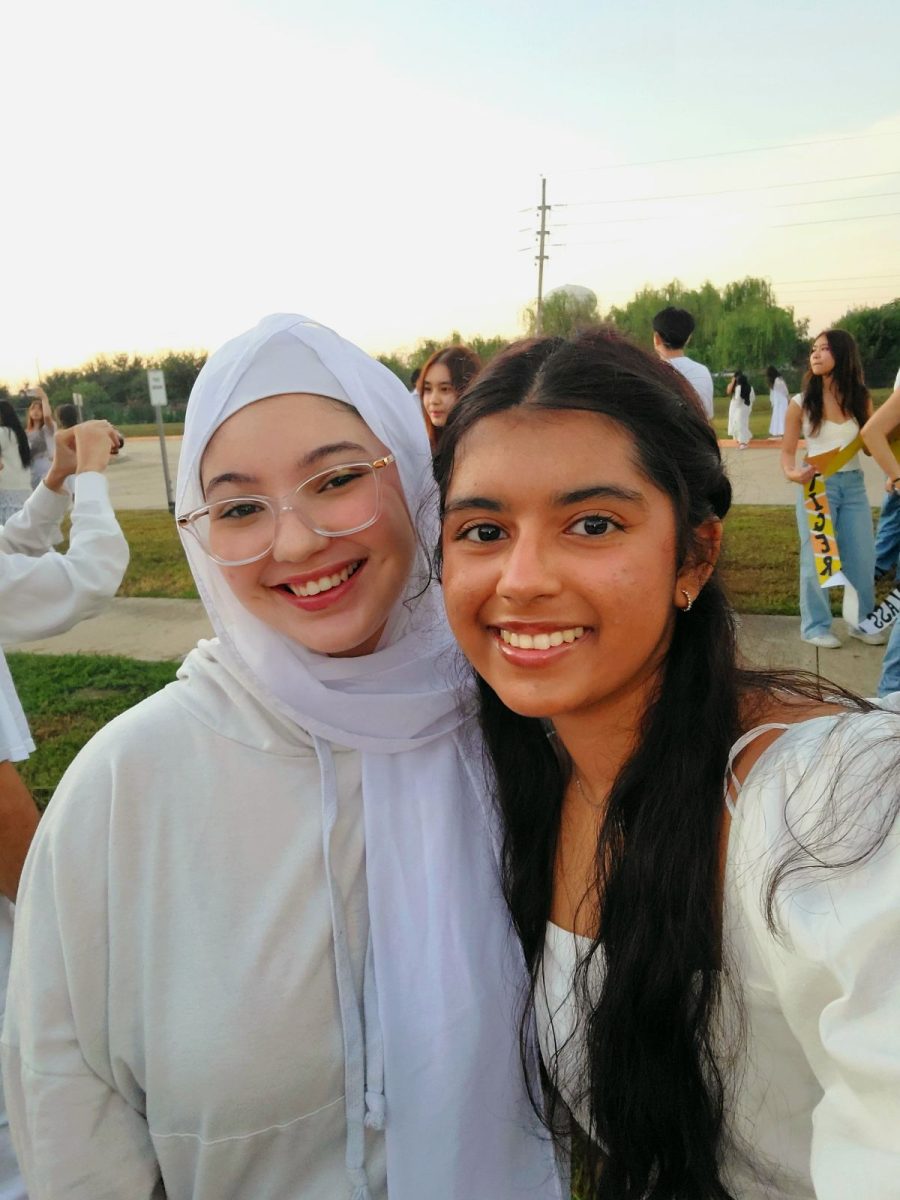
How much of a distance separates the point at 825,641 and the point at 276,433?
4812mm

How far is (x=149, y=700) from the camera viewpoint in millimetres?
1406

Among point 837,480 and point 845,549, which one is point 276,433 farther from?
point 845,549

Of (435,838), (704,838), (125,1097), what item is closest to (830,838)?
(704,838)

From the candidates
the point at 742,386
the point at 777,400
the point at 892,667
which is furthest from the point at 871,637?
the point at 777,400

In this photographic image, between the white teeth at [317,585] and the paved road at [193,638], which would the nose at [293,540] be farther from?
the paved road at [193,638]

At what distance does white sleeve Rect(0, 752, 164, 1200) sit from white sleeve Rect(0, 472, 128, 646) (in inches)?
50.7

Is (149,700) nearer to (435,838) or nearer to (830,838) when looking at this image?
(435,838)

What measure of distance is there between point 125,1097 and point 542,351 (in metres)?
1.37

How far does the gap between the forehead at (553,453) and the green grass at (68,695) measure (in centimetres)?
363

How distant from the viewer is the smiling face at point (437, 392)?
5.65m

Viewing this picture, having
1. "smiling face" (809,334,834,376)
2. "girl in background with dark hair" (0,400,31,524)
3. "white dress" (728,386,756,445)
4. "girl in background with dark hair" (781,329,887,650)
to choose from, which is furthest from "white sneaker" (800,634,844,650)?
"white dress" (728,386,756,445)

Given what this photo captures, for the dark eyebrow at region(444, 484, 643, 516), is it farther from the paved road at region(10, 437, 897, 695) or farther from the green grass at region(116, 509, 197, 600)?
the green grass at region(116, 509, 197, 600)

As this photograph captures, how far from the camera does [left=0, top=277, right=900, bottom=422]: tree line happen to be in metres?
32.2

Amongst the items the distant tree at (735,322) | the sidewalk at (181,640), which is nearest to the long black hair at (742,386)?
the sidewalk at (181,640)
